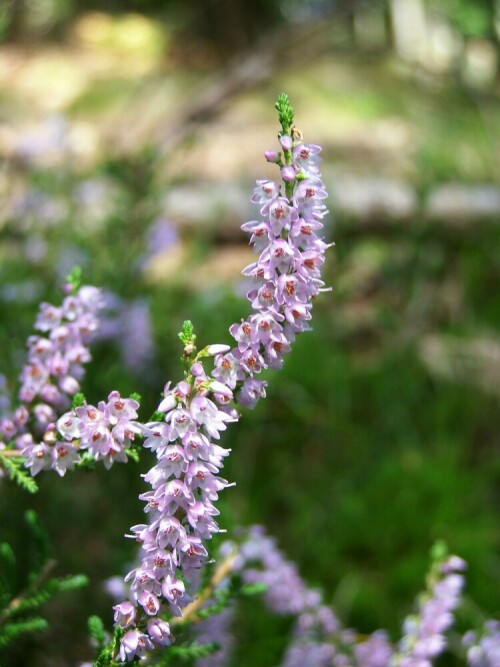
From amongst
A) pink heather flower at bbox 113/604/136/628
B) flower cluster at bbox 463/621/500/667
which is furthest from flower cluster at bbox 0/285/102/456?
flower cluster at bbox 463/621/500/667

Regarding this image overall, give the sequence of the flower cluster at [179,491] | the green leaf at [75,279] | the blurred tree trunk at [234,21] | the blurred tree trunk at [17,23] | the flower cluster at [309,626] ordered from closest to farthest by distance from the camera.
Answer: the flower cluster at [179,491], the green leaf at [75,279], the flower cluster at [309,626], the blurred tree trunk at [17,23], the blurred tree trunk at [234,21]

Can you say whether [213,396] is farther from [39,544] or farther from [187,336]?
[39,544]

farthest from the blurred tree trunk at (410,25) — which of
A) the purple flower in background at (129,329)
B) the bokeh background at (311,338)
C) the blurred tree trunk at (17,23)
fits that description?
the purple flower in background at (129,329)

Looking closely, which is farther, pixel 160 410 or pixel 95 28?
pixel 95 28

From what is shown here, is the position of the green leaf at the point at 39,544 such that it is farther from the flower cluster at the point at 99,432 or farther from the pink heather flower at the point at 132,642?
the pink heather flower at the point at 132,642

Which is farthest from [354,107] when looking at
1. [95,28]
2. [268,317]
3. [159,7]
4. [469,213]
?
[268,317]

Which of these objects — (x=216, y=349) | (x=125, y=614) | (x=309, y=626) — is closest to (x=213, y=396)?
(x=216, y=349)

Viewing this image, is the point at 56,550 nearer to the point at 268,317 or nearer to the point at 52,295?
the point at 52,295
